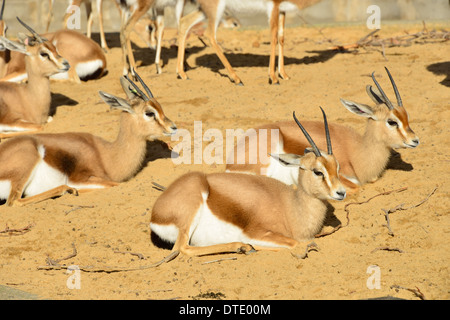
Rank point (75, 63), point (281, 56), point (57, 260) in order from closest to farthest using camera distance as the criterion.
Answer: point (57, 260) → point (281, 56) → point (75, 63)

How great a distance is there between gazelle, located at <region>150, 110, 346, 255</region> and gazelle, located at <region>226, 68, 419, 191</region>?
3.08 ft

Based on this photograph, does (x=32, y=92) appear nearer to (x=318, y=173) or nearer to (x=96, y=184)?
(x=96, y=184)

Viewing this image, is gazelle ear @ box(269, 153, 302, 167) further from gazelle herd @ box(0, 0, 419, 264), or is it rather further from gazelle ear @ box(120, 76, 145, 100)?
gazelle ear @ box(120, 76, 145, 100)

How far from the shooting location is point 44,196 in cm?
646

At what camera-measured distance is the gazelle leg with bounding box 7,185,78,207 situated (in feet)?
21.0

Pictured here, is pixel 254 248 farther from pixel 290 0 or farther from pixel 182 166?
pixel 290 0

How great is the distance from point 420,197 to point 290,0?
17.8ft

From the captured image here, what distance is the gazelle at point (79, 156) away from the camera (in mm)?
6512

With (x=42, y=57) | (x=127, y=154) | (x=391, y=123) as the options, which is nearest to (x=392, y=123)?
(x=391, y=123)

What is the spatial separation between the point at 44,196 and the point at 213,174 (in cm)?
184

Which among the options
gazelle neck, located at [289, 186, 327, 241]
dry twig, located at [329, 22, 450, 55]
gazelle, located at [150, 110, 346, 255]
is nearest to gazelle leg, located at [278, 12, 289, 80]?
dry twig, located at [329, 22, 450, 55]

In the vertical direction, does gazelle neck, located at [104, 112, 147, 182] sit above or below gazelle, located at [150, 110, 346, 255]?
above

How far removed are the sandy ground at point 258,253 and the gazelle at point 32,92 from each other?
0.27 metres

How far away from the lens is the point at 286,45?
12.1 m
